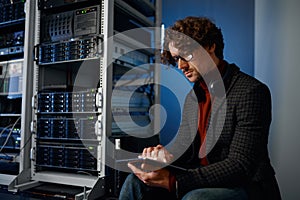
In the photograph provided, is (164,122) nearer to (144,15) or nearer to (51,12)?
(144,15)

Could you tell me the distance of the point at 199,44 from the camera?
116 cm

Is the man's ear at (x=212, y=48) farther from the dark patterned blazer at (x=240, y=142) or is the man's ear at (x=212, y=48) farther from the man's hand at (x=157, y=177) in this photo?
the man's hand at (x=157, y=177)

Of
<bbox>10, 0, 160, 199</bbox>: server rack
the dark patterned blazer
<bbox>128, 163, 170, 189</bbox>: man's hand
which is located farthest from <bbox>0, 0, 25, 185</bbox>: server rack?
the dark patterned blazer

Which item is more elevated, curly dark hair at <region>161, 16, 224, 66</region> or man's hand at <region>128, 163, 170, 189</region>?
curly dark hair at <region>161, 16, 224, 66</region>

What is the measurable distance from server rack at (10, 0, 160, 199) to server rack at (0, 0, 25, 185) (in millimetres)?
180

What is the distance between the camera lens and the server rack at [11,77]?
80.7 inches

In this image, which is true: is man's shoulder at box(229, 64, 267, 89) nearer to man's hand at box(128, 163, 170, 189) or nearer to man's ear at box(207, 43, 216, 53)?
man's ear at box(207, 43, 216, 53)

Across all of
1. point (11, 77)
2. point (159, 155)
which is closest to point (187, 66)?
point (159, 155)

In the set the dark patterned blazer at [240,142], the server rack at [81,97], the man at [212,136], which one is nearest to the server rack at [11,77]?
the server rack at [81,97]

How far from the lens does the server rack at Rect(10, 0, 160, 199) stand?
1657 mm

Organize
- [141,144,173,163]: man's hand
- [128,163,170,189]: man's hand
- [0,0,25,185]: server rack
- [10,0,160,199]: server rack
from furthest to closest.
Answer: [0,0,25,185]: server rack → [10,0,160,199]: server rack → [141,144,173,163]: man's hand → [128,163,170,189]: man's hand

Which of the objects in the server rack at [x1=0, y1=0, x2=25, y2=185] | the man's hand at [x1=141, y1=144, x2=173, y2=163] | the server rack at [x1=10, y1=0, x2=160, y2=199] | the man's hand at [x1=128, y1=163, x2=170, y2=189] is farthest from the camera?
the server rack at [x1=0, y1=0, x2=25, y2=185]

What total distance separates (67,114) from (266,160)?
130cm

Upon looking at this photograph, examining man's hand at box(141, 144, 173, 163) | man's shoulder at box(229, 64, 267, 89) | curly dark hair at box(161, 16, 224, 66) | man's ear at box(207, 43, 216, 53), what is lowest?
man's hand at box(141, 144, 173, 163)
